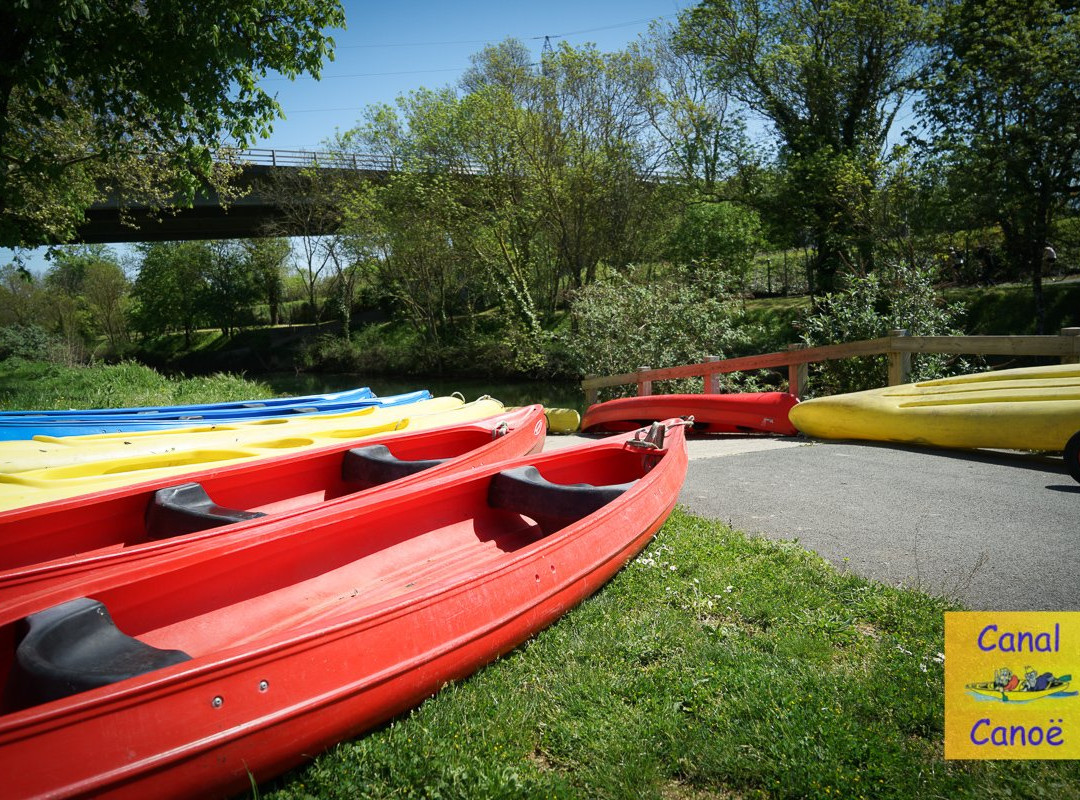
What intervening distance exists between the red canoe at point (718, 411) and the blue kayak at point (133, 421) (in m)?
3.32

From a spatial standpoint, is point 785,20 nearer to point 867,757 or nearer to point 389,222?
point 389,222

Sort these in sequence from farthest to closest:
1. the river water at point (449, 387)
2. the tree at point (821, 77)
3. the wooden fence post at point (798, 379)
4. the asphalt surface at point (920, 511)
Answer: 1. the river water at point (449, 387)
2. the tree at point (821, 77)
3. the wooden fence post at point (798, 379)
4. the asphalt surface at point (920, 511)

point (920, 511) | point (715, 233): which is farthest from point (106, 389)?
point (715, 233)

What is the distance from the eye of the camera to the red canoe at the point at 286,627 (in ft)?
6.23

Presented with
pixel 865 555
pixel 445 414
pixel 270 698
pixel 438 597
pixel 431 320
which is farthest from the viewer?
pixel 431 320

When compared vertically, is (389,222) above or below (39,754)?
above

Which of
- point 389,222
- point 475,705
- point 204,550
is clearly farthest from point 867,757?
point 389,222

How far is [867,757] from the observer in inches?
87.0

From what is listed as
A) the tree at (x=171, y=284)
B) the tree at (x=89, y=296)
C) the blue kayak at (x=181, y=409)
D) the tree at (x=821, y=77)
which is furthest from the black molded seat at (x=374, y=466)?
the tree at (x=171, y=284)

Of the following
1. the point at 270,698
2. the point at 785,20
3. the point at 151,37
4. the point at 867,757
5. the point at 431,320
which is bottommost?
the point at 867,757

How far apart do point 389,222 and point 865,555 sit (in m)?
23.8

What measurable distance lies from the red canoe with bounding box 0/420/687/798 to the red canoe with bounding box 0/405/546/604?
0.25 m

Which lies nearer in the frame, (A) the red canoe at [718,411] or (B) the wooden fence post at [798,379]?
(A) the red canoe at [718,411]

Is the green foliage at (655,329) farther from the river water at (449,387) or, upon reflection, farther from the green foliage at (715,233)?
the green foliage at (715,233)
